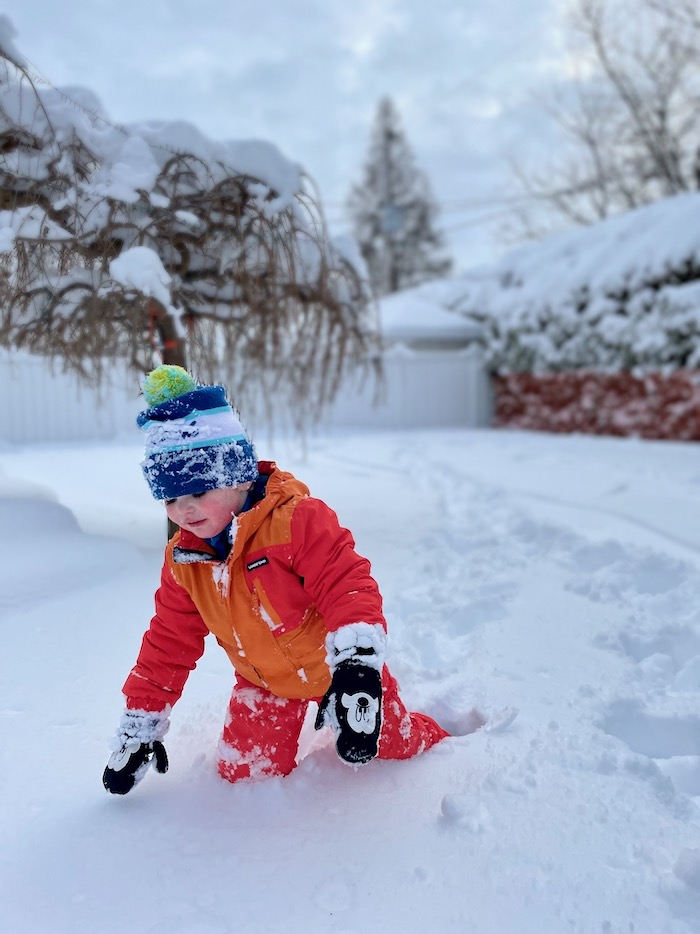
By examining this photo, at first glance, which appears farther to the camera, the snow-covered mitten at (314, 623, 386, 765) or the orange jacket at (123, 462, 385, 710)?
the orange jacket at (123, 462, 385, 710)

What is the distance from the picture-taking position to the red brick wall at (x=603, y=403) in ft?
31.8

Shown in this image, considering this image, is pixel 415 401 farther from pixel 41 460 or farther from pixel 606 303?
pixel 41 460

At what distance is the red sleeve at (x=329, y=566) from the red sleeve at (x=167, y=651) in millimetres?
346

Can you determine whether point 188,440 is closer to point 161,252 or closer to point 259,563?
point 259,563

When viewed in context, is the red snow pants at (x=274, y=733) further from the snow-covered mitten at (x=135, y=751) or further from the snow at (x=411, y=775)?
the snow-covered mitten at (x=135, y=751)

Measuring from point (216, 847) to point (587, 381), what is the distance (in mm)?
10999

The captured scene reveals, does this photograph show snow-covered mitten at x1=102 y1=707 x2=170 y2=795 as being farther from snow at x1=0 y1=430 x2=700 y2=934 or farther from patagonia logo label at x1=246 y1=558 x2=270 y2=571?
patagonia logo label at x1=246 y1=558 x2=270 y2=571

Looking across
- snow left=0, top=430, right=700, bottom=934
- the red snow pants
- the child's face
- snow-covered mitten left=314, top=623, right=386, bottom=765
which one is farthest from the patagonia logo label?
snow left=0, top=430, right=700, bottom=934

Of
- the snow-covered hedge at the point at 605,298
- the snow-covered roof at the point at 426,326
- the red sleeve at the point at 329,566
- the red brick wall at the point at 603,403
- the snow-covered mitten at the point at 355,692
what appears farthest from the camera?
the snow-covered roof at the point at 426,326

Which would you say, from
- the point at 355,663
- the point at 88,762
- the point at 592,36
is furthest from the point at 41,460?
the point at 592,36

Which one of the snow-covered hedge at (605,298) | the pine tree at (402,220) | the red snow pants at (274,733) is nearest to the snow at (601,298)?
the snow-covered hedge at (605,298)

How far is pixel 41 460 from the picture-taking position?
26.4 feet

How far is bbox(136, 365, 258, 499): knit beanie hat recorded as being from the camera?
→ 1.64 m

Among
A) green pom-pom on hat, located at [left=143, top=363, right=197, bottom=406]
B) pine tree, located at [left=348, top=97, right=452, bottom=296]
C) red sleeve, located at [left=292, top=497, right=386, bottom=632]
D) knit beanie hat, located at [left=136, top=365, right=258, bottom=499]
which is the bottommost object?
red sleeve, located at [left=292, top=497, right=386, bottom=632]
